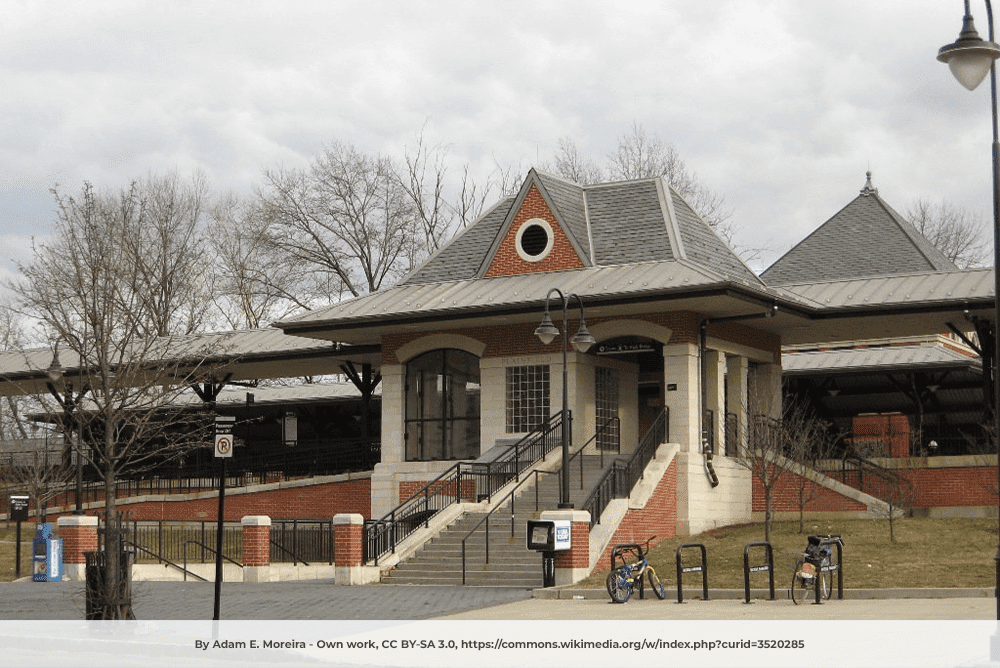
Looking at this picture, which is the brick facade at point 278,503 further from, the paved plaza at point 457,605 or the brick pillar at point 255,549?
the paved plaza at point 457,605

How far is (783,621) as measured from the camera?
628 inches

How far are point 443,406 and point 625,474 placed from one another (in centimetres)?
774

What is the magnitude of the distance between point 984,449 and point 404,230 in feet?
101

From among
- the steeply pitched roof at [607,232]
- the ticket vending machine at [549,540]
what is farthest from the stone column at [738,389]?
the ticket vending machine at [549,540]

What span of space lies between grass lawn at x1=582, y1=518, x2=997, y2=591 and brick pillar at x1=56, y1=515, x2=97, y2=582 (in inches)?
451

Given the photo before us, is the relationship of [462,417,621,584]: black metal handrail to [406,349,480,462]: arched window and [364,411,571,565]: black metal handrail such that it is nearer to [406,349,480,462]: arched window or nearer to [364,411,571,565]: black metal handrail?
[364,411,571,565]: black metal handrail

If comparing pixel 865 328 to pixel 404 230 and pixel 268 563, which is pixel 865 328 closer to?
pixel 268 563

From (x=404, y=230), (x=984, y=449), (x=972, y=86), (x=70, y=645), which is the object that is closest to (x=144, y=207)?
(x=404, y=230)

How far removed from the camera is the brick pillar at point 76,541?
93.6ft

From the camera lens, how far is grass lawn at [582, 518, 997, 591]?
67.5 feet

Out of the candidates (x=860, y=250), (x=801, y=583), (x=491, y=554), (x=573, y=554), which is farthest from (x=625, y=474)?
(x=860, y=250)

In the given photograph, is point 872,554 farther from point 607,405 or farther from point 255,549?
point 255,549

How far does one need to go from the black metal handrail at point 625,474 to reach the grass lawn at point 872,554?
129 cm

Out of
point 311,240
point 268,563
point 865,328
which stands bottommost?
point 268,563
